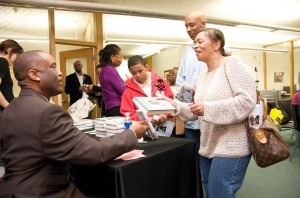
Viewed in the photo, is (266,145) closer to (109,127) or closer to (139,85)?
(109,127)

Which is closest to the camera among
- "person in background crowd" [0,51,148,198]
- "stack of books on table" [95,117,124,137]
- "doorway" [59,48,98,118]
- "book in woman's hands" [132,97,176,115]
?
"person in background crowd" [0,51,148,198]

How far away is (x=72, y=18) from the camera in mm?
5738

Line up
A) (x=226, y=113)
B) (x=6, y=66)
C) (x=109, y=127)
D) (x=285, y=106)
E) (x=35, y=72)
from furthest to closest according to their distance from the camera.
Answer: (x=285, y=106) < (x=6, y=66) < (x=109, y=127) < (x=226, y=113) < (x=35, y=72)

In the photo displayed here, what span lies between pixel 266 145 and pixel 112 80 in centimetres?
174

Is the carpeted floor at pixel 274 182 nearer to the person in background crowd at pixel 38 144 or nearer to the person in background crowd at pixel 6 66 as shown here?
the person in background crowd at pixel 38 144

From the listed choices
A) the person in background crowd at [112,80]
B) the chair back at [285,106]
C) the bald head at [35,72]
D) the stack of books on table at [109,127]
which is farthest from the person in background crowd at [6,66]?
the chair back at [285,106]

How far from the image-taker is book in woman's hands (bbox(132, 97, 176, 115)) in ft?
4.74

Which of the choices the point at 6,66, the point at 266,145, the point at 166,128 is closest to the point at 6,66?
the point at 6,66

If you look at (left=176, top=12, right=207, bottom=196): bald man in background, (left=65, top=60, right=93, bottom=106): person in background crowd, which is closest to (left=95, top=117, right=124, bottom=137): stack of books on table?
(left=176, top=12, right=207, bottom=196): bald man in background

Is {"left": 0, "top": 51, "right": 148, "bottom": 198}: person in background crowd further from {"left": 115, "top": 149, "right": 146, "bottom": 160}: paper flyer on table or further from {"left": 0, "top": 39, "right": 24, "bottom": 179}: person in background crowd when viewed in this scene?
{"left": 0, "top": 39, "right": 24, "bottom": 179}: person in background crowd

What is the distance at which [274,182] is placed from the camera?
10.3ft

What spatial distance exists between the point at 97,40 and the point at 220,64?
4.23 metres

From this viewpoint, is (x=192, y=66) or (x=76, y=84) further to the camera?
(x=76, y=84)

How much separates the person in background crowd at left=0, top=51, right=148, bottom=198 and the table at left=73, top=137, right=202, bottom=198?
0.16m
